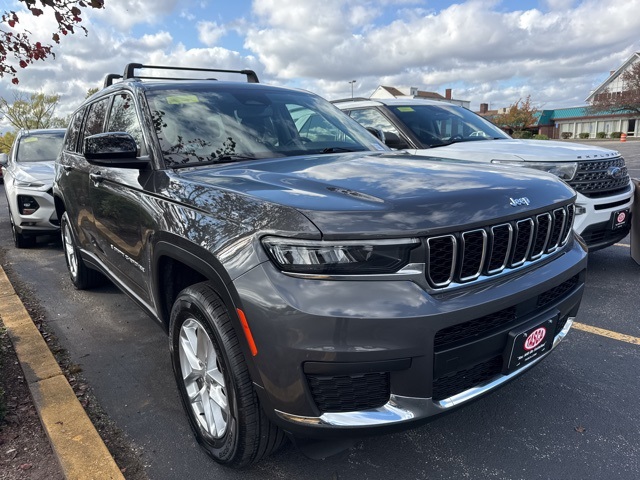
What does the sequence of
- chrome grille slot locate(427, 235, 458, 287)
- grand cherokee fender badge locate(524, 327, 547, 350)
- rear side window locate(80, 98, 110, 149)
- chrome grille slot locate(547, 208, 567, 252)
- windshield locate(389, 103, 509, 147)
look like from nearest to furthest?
chrome grille slot locate(427, 235, 458, 287) < grand cherokee fender badge locate(524, 327, 547, 350) < chrome grille slot locate(547, 208, 567, 252) < rear side window locate(80, 98, 110, 149) < windshield locate(389, 103, 509, 147)

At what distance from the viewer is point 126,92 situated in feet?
11.0

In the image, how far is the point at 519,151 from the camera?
4.81 m

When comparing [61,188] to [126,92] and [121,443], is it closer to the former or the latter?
[126,92]

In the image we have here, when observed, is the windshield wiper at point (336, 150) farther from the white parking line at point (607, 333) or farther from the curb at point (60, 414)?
the white parking line at point (607, 333)

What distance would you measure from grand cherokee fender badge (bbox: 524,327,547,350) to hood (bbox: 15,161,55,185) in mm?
6822

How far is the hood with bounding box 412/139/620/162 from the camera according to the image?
4594 mm

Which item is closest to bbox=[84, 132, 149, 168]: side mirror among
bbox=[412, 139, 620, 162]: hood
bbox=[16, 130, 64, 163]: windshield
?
bbox=[412, 139, 620, 162]: hood

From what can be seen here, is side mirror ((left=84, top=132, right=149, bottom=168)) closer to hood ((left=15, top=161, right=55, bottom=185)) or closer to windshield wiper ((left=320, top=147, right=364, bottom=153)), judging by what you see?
windshield wiper ((left=320, top=147, right=364, bottom=153))

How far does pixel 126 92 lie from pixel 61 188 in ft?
6.41

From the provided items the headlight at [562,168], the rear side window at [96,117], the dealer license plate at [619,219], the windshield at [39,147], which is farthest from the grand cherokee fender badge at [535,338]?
the windshield at [39,147]

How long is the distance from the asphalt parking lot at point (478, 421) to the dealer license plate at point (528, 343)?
52 cm

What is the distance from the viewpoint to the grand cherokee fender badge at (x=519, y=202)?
83.9 inches

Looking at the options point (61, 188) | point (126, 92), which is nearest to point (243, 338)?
point (126, 92)

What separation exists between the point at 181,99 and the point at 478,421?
255 centimetres
